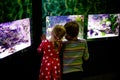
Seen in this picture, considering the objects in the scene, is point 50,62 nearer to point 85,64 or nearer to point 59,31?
point 59,31

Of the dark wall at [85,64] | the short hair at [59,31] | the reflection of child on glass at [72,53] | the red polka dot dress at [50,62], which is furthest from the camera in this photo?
the dark wall at [85,64]

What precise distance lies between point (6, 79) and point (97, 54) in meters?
2.11

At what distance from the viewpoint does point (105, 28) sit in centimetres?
513

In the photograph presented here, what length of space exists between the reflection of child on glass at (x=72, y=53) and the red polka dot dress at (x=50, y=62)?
0.29 m

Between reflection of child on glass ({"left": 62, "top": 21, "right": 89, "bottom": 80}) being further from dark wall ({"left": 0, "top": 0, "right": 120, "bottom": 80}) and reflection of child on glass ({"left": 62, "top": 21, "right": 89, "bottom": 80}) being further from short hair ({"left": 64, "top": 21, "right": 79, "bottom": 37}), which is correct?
dark wall ({"left": 0, "top": 0, "right": 120, "bottom": 80})

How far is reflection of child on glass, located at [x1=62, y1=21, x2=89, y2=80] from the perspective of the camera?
11.7 ft

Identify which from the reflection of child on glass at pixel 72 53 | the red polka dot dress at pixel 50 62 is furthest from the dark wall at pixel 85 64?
the reflection of child on glass at pixel 72 53

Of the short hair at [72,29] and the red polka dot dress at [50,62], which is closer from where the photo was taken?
the short hair at [72,29]

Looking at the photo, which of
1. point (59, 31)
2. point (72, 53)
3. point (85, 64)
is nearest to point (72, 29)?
point (59, 31)

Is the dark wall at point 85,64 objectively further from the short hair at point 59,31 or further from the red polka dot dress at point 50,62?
the short hair at point 59,31

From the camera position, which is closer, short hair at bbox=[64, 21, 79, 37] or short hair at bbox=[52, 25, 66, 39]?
short hair at bbox=[64, 21, 79, 37]

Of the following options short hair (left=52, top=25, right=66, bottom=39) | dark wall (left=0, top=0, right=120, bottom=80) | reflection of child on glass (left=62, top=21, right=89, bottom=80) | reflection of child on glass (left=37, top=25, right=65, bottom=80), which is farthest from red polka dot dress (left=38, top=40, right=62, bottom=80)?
dark wall (left=0, top=0, right=120, bottom=80)

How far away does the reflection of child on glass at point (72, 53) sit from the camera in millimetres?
3557

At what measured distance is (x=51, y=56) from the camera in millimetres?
3842
